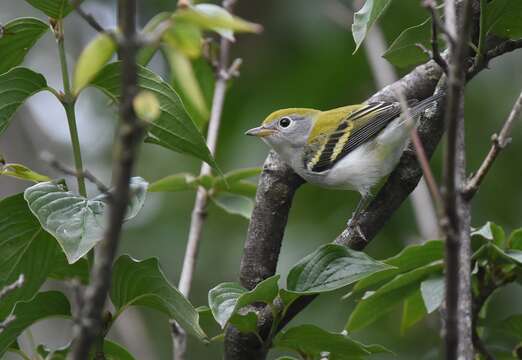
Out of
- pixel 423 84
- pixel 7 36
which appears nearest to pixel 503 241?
pixel 423 84

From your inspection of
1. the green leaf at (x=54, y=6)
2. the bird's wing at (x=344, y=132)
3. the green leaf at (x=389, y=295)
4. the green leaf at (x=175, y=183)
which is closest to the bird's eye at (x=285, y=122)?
the bird's wing at (x=344, y=132)

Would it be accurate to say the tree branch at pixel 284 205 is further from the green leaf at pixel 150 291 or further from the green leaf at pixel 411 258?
the green leaf at pixel 150 291

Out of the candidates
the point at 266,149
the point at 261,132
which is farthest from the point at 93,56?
the point at 266,149

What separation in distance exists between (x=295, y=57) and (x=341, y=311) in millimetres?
2123

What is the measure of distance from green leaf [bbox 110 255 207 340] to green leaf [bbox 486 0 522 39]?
122 centimetres

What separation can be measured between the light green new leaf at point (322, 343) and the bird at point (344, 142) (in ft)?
2.47

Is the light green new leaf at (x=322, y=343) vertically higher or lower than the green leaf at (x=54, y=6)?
lower

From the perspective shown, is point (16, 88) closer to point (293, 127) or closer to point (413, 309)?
point (413, 309)

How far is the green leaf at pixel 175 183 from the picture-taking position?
2875 mm

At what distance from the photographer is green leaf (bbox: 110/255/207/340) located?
2.02 m

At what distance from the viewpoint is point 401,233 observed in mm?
5336

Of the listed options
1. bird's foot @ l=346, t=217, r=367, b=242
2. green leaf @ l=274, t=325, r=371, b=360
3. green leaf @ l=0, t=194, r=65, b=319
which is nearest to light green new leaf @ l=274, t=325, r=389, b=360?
green leaf @ l=274, t=325, r=371, b=360

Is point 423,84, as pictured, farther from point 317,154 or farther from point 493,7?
point 317,154

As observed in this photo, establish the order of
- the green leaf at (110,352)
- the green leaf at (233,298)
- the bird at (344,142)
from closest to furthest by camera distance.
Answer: the green leaf at (233,298) → the green leaf at (110,352) → the bird at (344,142)
